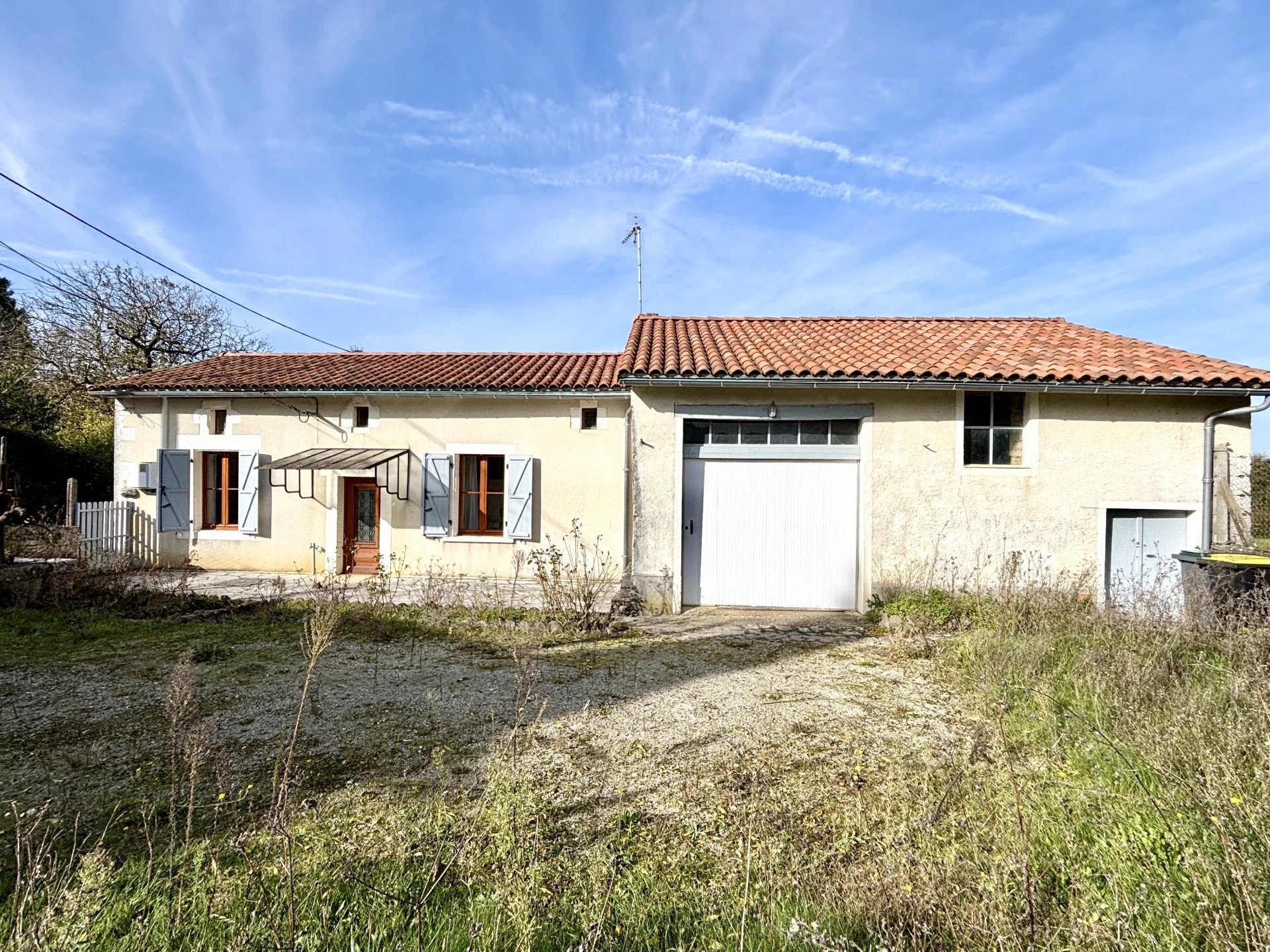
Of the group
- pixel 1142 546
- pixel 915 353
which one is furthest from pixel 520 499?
pixel 1142 546

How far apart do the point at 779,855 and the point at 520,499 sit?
784cm

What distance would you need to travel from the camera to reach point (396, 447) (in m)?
10.4

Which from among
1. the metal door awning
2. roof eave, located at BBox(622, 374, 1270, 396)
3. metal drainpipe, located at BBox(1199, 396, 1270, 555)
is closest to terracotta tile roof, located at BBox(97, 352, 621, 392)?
the metal door awning

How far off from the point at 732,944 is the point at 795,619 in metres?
5.91

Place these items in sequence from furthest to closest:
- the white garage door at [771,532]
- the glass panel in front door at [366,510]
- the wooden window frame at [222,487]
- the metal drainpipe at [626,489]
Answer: the wooden window frame at [222,487] → the glass panel in front door at [366,510] → the metal drainpipe at [626,489] → the white garage door at [771,532]

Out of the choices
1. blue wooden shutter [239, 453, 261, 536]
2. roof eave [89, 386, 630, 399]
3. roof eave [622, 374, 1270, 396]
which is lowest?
blue wooden shutter [239, 453, 261, 536]

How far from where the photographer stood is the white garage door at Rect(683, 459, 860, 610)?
26.3 ft

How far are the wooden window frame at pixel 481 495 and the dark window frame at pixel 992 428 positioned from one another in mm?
7277

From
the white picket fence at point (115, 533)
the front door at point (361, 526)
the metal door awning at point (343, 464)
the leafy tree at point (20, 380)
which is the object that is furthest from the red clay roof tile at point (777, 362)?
the leafy tree at point (20, 380)

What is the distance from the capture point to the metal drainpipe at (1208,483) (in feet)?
24.2

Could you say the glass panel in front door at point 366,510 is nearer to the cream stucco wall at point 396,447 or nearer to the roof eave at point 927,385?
the cream stucco wall at point 396,447

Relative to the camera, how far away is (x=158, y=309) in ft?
62.6

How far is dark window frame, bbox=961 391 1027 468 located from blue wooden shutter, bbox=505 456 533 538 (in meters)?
6.60

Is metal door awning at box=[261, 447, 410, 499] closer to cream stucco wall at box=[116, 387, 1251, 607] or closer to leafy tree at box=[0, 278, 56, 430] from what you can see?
cream stucco wall at box=[116, 387, 1251, 607]
